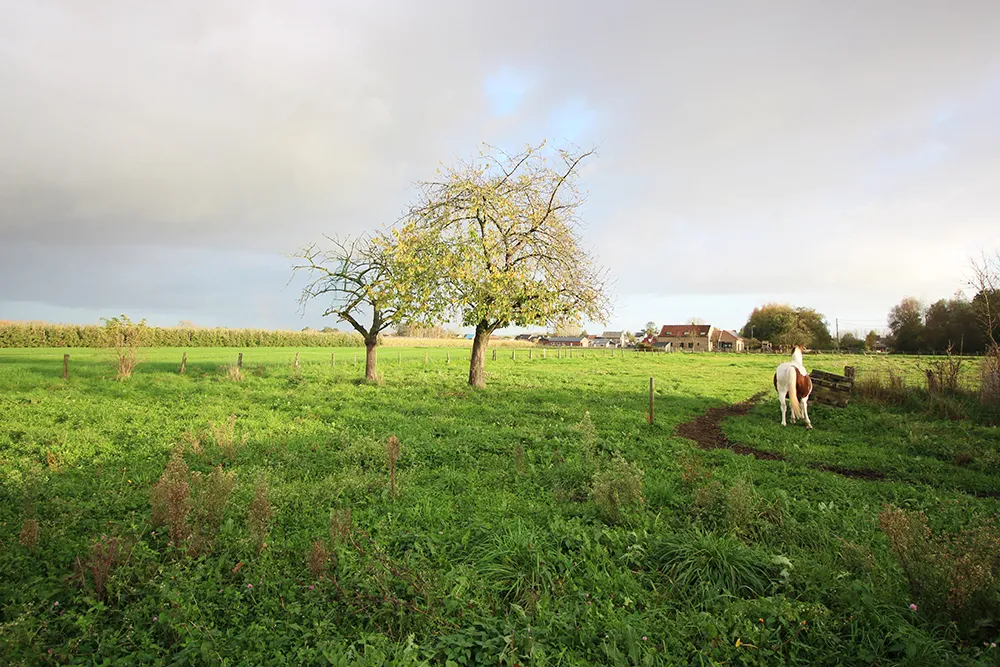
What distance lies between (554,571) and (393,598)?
1.64 metres

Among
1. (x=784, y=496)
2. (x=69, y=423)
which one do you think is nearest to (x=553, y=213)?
(x=784, y=496)

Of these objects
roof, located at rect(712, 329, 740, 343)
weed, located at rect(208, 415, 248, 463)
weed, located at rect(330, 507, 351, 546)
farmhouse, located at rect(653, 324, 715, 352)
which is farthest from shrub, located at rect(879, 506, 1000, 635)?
roof, located at rect(712, 329, 740, 343)

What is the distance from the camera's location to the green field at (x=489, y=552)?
12.9 ft

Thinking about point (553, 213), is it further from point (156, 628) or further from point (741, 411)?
point (156, 628)

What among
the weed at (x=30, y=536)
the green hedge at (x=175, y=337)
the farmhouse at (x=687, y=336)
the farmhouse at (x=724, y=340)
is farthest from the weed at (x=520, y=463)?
Answer: the farmhouse at (x=724, y=340)

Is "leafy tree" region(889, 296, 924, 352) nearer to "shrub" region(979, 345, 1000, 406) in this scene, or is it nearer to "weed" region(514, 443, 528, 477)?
"shrub" region(979, 345, 1000, 406)

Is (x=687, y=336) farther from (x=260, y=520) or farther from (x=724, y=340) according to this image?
(x=260, y=520)

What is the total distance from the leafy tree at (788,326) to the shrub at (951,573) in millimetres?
80945

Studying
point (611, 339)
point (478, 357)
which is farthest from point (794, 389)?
point (611, 339)

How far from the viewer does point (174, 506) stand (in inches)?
227

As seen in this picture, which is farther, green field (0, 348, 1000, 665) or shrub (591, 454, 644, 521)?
shrub (591, 454, 644, 521)

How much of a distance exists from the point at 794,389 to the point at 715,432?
3.15m

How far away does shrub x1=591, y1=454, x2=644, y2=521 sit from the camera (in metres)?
6.40

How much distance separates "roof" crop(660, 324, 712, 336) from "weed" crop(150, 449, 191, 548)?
109461 mm
